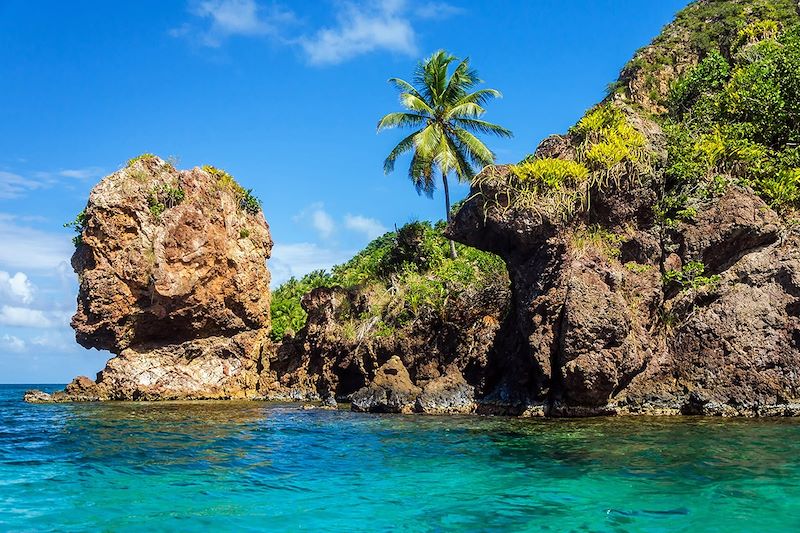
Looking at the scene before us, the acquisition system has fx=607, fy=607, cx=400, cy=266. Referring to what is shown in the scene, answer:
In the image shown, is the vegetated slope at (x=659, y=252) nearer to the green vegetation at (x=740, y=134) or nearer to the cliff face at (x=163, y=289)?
the green vegetation at (x=740, y=134)

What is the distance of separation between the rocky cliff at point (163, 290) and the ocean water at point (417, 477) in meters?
11.6

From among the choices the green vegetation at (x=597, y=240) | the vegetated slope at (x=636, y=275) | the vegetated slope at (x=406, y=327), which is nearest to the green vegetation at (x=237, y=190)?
the vegetated slope at (x=406, y=327)

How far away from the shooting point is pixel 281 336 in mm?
26562

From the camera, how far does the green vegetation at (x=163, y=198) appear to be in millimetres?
24781

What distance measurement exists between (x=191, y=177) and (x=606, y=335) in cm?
1927

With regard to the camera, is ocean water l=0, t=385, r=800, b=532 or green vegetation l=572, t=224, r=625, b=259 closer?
ocean water l=0, t=385, r=800, b=532

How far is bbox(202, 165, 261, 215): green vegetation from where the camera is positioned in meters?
26.9

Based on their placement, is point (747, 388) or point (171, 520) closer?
point (171, 520)

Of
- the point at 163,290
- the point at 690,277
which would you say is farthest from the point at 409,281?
the point at 690,277

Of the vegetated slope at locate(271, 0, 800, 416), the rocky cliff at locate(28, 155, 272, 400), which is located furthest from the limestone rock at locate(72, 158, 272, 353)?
the vegetated slope at locate(271, 0, 800, 416)

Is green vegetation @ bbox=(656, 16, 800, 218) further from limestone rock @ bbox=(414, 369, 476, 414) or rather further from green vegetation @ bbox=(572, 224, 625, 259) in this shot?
limestone rock @ bbox=(414, 369, 476, 414)

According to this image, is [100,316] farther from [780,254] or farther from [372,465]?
[780,254]

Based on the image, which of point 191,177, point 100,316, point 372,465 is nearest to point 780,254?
point 372,465

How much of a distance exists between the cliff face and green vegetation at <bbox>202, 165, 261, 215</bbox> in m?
0.76
